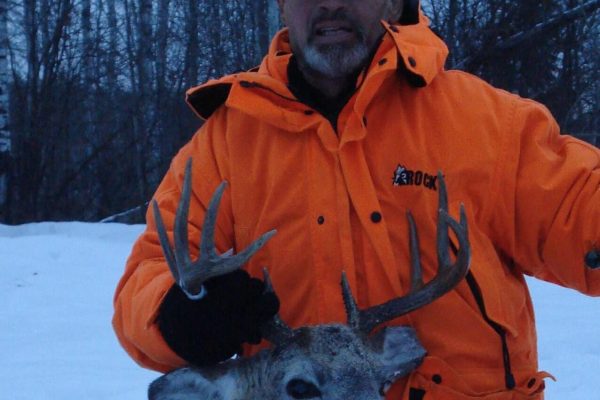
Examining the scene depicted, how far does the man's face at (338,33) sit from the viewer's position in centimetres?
262

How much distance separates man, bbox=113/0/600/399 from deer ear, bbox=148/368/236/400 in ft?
0.16

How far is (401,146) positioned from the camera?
8.16ft

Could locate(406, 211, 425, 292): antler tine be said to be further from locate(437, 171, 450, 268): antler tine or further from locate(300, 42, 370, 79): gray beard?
locate(300, 42, 370, 79): gray beard

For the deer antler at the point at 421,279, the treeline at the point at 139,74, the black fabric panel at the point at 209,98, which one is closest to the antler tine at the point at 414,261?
the deer antler at the point at 421,279

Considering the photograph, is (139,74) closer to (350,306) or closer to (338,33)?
(338,33)

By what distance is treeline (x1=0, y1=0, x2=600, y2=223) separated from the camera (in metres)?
12.2

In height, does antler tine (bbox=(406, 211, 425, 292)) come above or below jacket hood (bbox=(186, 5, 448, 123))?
below

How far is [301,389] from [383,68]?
38.1 inches

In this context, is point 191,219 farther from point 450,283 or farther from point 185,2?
point 185,2

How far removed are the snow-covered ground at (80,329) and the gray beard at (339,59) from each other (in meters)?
2.93

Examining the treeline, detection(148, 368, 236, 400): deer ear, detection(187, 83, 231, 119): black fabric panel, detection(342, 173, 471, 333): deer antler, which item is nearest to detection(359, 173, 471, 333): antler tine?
detection(342, 173, 471, 333): deer antler

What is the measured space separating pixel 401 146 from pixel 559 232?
1.71ft

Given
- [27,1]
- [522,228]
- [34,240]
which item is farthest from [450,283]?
A: [27,1]

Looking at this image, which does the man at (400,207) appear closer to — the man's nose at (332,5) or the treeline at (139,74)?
the man's nose at (332,5)
